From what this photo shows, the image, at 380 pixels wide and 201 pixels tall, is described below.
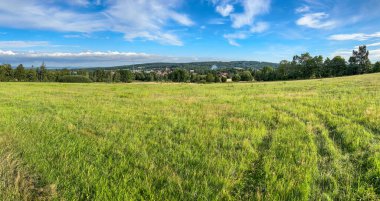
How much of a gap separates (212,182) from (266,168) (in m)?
1.00

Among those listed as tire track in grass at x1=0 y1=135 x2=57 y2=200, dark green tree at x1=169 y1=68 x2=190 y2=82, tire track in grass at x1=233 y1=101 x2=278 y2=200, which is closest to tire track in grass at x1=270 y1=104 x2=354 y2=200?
tire track in grass at x1=233 y1=101 x2=278 y2=200

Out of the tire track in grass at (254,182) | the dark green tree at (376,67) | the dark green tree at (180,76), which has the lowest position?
the tire track in grass at (254,182)

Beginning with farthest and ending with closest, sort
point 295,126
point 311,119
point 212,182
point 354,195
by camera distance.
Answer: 1. point 311,119
2. point 295,126
3. point 212,182
4. point 354,195

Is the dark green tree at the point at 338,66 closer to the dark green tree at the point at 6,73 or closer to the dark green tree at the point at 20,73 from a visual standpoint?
the dark green tree at the point at 20,73

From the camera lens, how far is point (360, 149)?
17.3ft

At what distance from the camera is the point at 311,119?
799cm

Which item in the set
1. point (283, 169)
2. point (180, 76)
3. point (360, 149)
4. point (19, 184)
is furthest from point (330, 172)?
point (180, 76)

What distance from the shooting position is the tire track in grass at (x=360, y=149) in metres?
3.88

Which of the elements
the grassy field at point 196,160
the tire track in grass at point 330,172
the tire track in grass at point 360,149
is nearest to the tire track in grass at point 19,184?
the grassy field at point 196,160

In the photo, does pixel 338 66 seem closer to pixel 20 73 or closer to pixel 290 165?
pixel 290 165

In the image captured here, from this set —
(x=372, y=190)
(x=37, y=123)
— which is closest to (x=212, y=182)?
(x=372, y=190)

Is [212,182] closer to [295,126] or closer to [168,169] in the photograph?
[168,169]

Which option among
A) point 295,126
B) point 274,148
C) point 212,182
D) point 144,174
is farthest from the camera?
point 295,126

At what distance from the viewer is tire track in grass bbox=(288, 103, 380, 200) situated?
12.7 feet
